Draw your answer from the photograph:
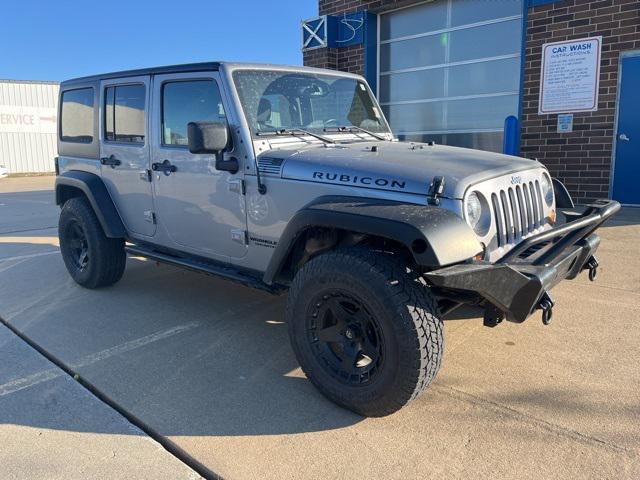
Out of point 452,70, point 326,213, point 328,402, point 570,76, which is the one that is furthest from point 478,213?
point 452,70

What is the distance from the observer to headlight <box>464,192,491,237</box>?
2795 mm

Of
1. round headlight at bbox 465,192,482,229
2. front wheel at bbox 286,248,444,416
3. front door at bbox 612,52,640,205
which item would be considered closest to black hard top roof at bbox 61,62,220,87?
front wheel at bbox 286,248,444,416

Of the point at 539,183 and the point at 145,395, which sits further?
the point at 539,183

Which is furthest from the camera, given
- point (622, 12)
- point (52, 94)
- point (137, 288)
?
point (52, 94)

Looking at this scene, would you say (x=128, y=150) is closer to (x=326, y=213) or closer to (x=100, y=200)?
(x=100, y=200)

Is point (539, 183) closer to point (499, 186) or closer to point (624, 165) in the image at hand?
point (499, 186)

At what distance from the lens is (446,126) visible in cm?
986

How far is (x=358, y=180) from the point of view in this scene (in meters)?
2.96

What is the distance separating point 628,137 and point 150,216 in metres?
6.78

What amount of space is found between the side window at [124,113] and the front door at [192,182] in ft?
0.76

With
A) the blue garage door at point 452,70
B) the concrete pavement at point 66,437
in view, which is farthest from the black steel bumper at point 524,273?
the blue garage door at point 452,70

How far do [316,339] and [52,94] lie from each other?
1027 inches

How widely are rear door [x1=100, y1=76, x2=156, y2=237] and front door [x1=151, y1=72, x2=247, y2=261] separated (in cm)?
16

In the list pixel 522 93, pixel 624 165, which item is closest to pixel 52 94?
pixel 522 93
